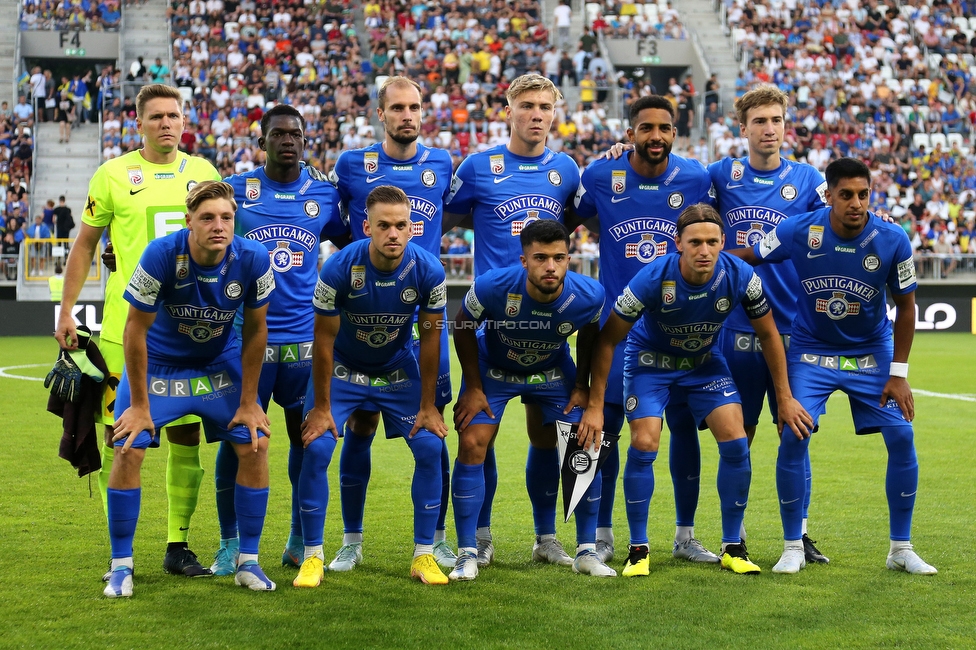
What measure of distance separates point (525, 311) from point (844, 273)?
1.76m

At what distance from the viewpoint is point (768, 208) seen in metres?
6.59

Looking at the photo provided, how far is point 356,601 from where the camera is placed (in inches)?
211

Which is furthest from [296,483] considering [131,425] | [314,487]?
[131,425]

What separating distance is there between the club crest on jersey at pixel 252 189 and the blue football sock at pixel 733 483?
116 inches

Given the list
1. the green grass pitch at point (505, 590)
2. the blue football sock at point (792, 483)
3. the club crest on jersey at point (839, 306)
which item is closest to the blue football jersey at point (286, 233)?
the green grass pitch at point (505, 590)

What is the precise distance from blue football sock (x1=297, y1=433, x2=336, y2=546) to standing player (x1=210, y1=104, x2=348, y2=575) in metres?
0.45

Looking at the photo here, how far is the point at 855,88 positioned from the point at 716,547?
27.2 meters

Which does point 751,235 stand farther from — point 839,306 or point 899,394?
point 899,394

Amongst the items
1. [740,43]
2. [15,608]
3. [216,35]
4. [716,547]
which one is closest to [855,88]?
[740,43]

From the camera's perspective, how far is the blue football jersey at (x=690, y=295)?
5891 millimetres

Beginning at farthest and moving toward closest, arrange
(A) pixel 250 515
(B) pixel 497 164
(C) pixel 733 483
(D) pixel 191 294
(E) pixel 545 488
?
(B) pixel 497 164 < (E) pixel 545 488 < (C) pixel 733 483 < (A) pixel 250 515 < (D) pixel 191 294

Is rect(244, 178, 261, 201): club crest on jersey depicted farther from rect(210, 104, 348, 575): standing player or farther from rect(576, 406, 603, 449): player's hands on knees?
rect(576, 406, 603, 449): player's hands on knees

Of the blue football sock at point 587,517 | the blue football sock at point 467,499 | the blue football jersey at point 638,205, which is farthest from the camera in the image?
the blue football jersey at point 638,205

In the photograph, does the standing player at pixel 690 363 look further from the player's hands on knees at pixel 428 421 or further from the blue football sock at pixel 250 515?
the blue football sock at pixel 250 515
